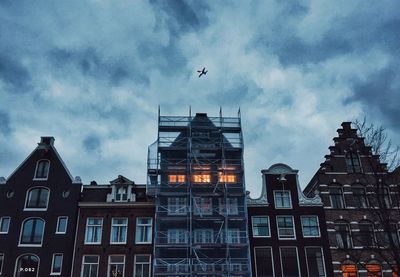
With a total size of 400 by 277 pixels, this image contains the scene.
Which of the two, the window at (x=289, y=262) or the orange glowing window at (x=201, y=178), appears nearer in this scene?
the window at (x=289, y=262)

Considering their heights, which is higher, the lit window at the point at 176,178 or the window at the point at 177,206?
the lit window at the point at 176,178

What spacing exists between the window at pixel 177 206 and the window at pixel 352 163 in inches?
653

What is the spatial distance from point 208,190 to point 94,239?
→ 444 inches

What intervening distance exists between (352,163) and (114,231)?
24017mm

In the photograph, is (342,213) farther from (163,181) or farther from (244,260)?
(163,181)

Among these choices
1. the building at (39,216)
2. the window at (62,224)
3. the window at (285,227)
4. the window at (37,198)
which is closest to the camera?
the building at (39,216)

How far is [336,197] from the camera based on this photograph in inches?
1492

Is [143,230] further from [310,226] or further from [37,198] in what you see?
[310,226]

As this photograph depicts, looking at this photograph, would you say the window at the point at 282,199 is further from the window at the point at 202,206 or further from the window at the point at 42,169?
the window at the point at 42,169

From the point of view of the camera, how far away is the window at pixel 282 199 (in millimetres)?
37375

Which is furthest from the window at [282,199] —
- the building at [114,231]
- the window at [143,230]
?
the window at [143,230]

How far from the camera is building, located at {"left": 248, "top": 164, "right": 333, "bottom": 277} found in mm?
35062

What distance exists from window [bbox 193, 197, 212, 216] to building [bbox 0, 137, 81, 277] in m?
11.0

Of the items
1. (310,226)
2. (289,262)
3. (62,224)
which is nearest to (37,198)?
(62,224)
